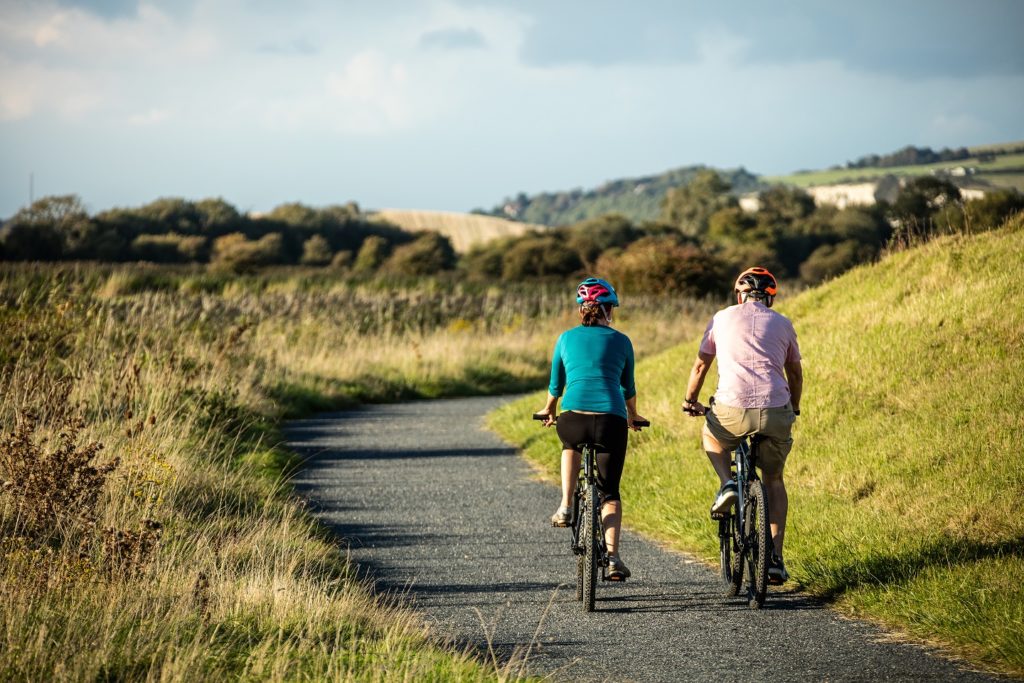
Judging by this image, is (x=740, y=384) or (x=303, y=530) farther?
(x=303, y=530)

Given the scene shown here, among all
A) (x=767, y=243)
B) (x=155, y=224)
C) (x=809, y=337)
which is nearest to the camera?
(x=809, y=337)

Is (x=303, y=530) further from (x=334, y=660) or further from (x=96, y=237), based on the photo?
(x=96, y=237)

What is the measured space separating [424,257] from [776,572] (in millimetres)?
74646

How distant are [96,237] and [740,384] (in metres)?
58.1

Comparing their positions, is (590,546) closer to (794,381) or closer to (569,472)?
(569,472)

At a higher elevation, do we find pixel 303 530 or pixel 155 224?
pixel 155 224

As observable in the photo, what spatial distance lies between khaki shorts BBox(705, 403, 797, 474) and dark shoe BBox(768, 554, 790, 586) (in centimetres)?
61

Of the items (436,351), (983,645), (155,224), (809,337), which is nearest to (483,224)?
(155,224)

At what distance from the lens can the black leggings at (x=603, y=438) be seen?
726 centimetres

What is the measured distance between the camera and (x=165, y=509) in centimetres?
854

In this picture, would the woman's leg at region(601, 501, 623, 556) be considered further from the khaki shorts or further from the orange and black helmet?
the orange and black helmet

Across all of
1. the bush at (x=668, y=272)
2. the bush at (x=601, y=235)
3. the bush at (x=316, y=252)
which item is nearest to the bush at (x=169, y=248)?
the bush at (x=316, y=252)

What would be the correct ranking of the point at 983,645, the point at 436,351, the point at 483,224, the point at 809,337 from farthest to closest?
the point at 483,224 < the point at 436,351 < the point at 809,337 < the point at 983,645

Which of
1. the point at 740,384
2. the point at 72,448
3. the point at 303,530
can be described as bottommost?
the point at 303,530
